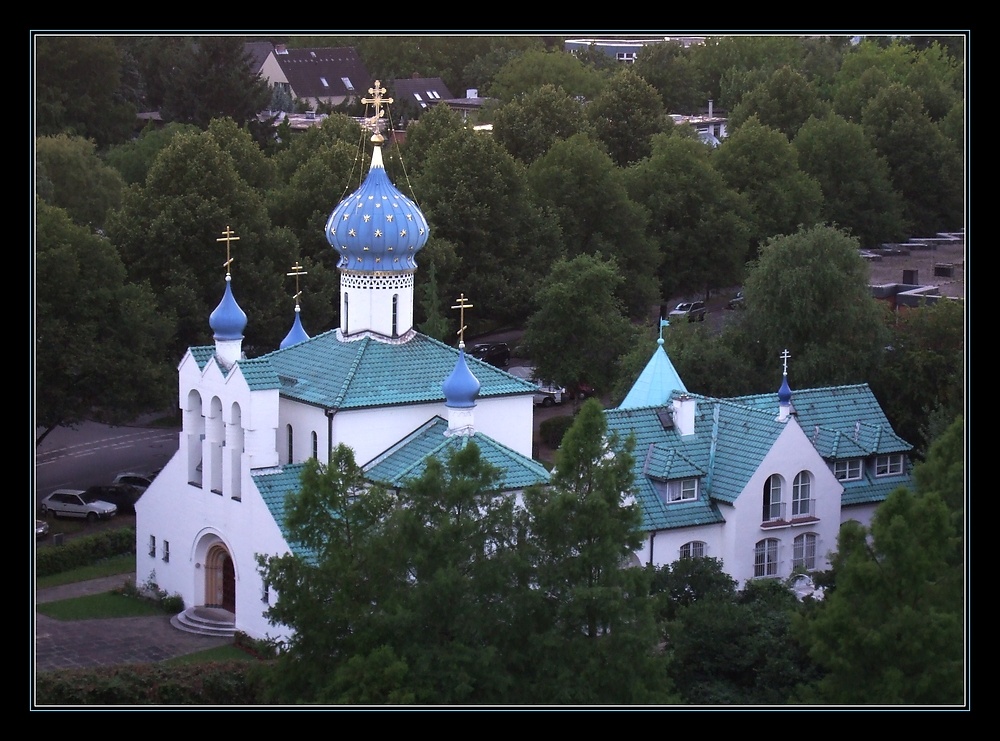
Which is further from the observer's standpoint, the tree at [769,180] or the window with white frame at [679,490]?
the tree at [769,180]

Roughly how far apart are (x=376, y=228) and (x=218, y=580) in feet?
31.0

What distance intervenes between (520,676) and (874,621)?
21.8ft

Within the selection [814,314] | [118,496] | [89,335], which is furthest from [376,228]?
→ [814,314]

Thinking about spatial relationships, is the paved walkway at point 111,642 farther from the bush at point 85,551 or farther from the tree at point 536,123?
the tree at point 536,123

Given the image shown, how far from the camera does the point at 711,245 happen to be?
3292 inches

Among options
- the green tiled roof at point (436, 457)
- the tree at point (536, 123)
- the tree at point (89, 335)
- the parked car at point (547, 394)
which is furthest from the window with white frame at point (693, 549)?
the tree at point (536, 123)

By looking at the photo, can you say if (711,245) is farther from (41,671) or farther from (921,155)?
(41,671)

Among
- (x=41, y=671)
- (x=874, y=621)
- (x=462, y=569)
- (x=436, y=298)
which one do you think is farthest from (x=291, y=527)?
(x=436, y=298)

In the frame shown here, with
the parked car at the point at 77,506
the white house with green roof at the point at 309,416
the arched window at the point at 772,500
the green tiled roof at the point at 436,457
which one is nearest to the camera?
the green tiled roof at the point at 436,457

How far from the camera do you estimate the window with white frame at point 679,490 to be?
5019cm

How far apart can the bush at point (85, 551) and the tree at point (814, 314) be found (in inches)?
800

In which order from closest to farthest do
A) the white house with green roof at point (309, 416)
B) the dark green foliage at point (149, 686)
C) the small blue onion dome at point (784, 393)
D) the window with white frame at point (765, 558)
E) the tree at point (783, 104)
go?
the dark green foliage at point (149, 686) → the white house with green roof at point (309, 416) → the window with white frame at point (765, 558) → the small blue onion dome at point (784, 393) → the tree at point (783, 104)

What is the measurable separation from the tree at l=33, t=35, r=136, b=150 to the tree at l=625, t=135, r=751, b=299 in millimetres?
31034

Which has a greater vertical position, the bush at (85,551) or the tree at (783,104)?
the tree at (783,104)
